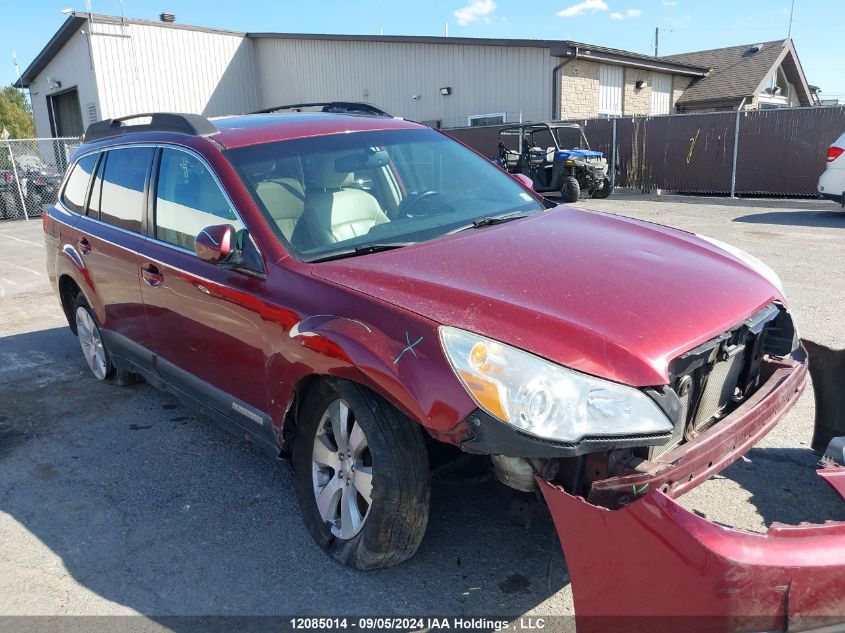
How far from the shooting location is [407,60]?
23625 mm

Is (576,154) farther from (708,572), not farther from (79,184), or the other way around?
(708,572)

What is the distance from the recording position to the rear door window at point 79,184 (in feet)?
16.2

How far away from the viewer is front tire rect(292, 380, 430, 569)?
8.31 feet

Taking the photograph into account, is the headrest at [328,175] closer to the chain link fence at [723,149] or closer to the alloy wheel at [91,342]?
the alloy wheel at [91,342]

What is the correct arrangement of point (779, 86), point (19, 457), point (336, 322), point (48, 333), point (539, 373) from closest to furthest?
point (539, 373)
point (336, 322)
point (19, 457)
point (48, 333)
point (779, 86)

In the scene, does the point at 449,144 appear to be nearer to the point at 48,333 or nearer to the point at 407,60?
the point at 48,333

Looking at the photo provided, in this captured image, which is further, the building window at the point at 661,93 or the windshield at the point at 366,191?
the building window at the point at 661,93

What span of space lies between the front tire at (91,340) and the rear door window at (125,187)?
0.93m

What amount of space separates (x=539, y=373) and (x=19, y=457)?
3.51 meters

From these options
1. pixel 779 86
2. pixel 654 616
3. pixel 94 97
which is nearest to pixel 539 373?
pixel 654 616

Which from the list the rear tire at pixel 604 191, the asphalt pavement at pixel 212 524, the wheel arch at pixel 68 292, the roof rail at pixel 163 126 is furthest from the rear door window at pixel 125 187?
the rear tire at pixel 604 191

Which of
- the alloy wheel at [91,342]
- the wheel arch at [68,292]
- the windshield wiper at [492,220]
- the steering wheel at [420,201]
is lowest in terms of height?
the alloy wheel at [91,342]

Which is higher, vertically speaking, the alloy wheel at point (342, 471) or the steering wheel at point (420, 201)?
the steering wheel at point (420, 201)

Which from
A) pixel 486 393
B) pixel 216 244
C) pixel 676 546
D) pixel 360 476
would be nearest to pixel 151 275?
pixel 216 244
